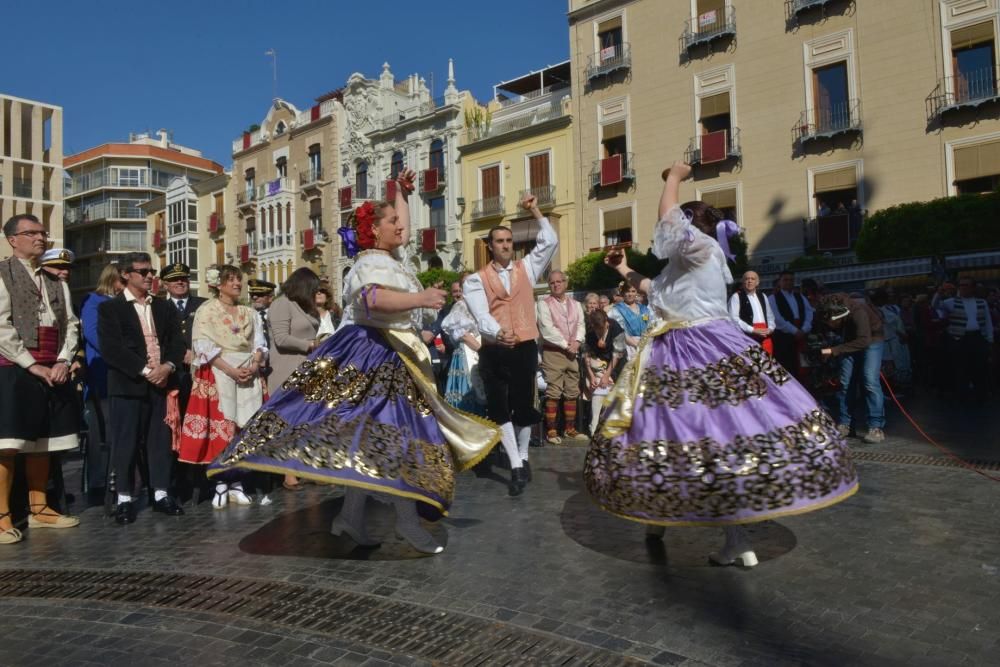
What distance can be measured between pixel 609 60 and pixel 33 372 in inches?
1095

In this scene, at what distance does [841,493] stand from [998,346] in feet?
39.4

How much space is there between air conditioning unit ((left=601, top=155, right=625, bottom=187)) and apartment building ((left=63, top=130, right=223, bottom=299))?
49667 mm

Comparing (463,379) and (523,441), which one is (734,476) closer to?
(523,441)

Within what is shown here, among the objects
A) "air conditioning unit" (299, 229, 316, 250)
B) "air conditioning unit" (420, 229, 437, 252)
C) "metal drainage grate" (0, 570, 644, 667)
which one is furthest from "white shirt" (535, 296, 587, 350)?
"air conditioning unit" (299, 229, 316, 250)

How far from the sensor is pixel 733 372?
12.7 ft

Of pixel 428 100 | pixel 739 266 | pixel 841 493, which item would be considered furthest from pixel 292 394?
pixel 428 100

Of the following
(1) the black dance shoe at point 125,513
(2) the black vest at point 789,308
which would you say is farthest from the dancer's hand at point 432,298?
(2) the black vest at point 789,308

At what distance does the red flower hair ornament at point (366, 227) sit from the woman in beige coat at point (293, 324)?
244 cm

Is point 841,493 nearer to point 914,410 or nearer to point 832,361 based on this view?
point 832,361

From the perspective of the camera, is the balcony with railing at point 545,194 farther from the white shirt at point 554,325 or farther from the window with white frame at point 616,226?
the white shirt at point 554,325

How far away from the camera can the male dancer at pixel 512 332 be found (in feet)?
19.9

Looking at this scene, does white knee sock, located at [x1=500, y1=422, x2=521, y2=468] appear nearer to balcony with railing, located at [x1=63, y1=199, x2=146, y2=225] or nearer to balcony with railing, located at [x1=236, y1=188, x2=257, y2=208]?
balcony with railing, located at [x1=236, y1=188, x2=257, y2=208]

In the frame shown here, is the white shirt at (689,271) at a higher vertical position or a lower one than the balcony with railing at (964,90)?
lower

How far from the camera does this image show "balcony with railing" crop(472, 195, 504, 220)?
34375 mm
